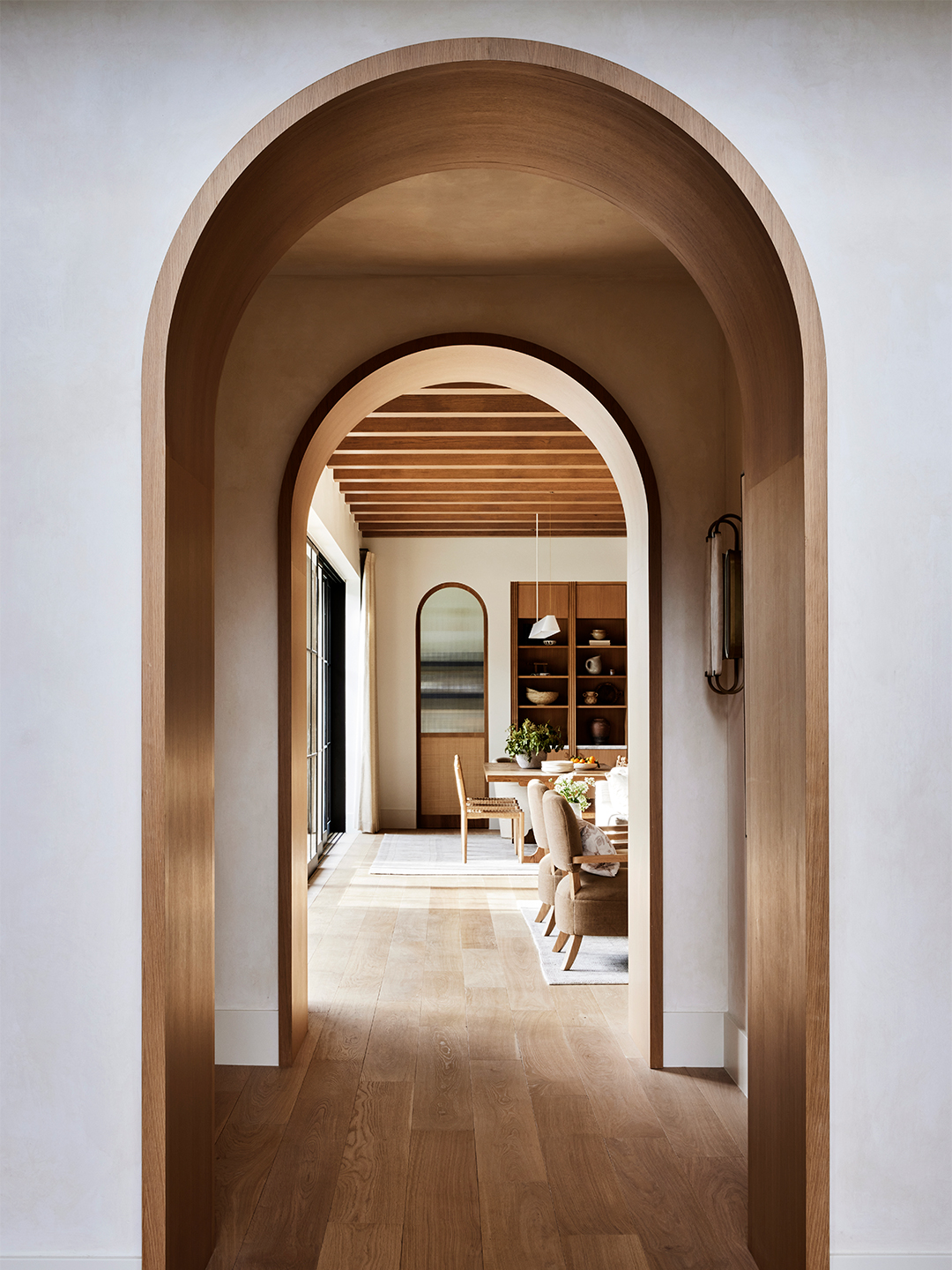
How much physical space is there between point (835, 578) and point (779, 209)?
73 centimetres

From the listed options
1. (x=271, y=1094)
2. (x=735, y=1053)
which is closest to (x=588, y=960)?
(x=735, y=1053)

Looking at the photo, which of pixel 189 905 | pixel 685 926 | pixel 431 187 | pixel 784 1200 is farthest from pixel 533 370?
pixel 784 1200

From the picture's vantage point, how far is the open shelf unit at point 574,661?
9930 millimetres

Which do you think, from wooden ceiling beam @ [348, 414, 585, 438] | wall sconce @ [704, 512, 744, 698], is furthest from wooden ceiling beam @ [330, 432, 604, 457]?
wall sconce @ [704, 512, 744, 698]

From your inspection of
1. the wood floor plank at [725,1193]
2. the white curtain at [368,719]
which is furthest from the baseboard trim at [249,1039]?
the white curtain at [368,719]

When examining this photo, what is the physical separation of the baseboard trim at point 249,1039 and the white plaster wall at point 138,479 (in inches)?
63.2

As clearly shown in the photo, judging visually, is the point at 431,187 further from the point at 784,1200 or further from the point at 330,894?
the point at 330,894

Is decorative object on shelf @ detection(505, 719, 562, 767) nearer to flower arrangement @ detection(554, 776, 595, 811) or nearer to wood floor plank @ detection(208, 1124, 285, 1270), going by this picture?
flower arrangement @ detection(554, 776, 595, 811)

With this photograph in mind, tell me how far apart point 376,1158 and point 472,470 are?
5064 mm

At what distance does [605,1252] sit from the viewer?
87.7 inches

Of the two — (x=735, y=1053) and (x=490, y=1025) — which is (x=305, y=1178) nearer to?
(x=490, y=1025)

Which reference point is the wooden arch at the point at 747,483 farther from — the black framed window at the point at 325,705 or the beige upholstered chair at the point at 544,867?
the black framed window at the point at 325,705

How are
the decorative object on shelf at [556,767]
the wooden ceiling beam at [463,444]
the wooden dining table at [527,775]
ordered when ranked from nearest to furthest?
the wooden ceiling beam at [463,444], the wooden dining table at [527,775], the decorative object on shelf at [556,767]

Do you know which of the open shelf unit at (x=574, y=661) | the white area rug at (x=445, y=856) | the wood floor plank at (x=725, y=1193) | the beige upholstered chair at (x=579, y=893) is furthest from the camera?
the open shelf unit at (x=574, y=661)
